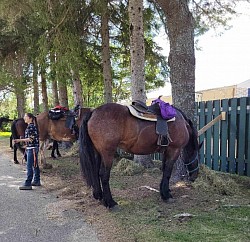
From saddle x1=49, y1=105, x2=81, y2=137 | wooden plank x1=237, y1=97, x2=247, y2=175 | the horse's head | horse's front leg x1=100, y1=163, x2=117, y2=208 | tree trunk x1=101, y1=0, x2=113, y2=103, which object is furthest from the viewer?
tree trunk x1=101, y1=0, x2=113, y2=103

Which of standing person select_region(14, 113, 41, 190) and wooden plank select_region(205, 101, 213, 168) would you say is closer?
standing person select_region(14, 113, 41, 190)

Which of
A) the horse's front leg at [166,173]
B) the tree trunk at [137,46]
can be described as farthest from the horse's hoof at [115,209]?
the tree trunk at [137,46]

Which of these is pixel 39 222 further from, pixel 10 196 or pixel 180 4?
pixel 180 4

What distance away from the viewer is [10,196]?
6320 millimetres

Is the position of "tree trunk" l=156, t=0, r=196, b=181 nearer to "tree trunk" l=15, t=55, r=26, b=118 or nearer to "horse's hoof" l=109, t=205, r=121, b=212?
"horse's hoof" l=109, t=205, r=121, b=212

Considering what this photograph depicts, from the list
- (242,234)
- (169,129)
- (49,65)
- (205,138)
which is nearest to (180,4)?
(169,129)

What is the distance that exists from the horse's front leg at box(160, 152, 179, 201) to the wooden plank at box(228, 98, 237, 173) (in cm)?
265

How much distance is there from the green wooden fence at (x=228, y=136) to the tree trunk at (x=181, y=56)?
4.63 ft

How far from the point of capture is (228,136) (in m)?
8.10

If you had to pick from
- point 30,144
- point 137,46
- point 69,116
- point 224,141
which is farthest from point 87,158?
point 69,116

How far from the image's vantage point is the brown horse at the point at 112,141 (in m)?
5.39

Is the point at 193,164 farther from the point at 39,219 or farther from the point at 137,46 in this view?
the point at 137,46

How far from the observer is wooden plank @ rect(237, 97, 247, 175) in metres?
7.58

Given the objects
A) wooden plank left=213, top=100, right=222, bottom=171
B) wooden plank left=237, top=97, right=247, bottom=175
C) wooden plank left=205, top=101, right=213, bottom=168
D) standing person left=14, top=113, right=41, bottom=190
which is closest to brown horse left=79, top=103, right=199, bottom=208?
standing person left=14, top=113, right=41, bottom=190
